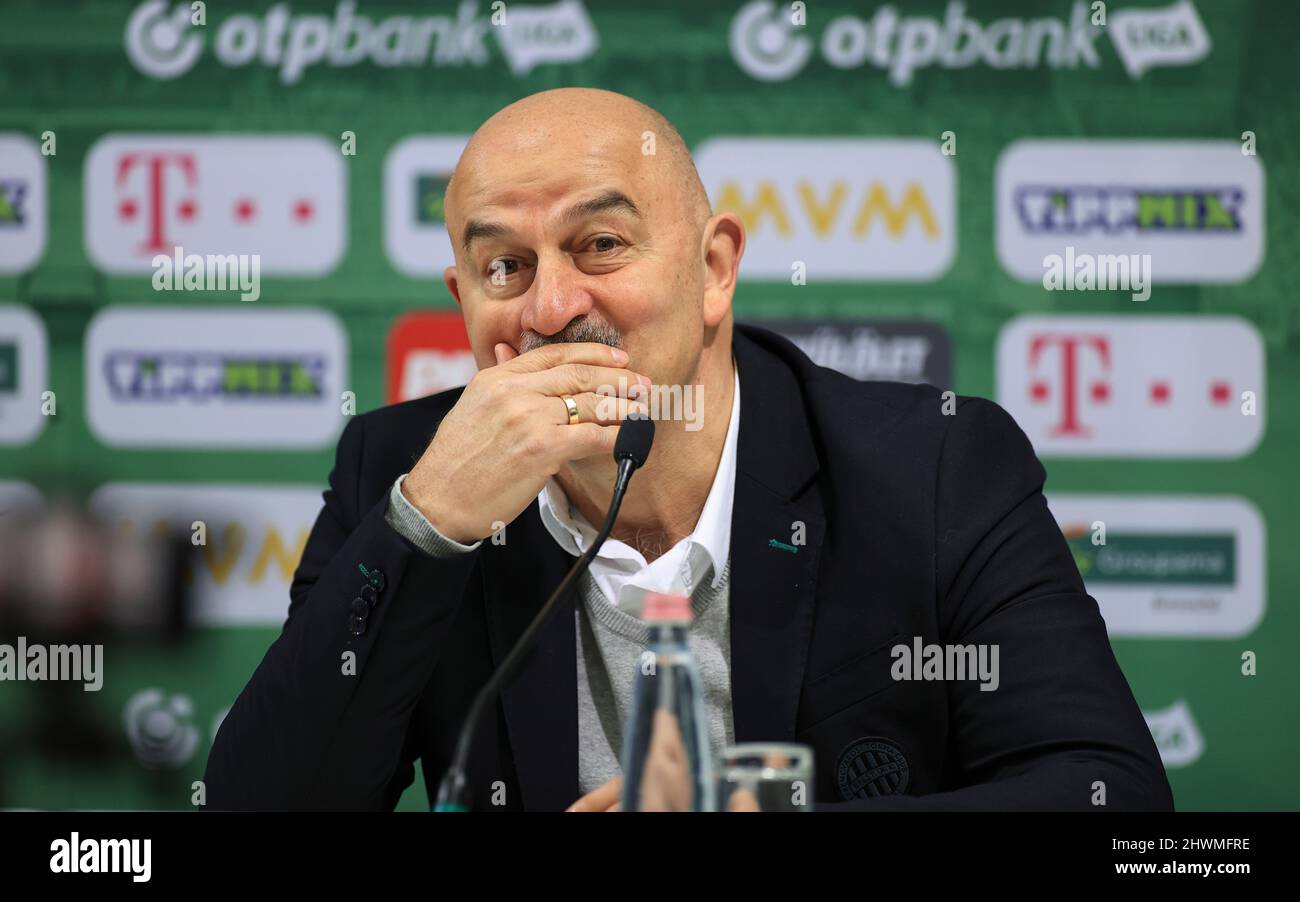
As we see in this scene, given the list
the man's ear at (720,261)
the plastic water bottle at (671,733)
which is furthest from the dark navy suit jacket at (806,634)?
the plastic water bottle at (671,733)

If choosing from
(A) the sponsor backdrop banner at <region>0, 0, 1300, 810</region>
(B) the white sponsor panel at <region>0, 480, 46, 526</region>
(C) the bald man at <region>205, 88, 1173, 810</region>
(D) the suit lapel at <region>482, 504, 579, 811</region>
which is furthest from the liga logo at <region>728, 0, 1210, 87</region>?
(B) the white sponsor panel at <region>0, 480, 46, 526</region>

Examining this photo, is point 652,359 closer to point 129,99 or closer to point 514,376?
point 514,376

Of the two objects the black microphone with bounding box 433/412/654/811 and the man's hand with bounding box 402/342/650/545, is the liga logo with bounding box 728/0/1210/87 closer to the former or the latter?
the man's hand with bounding box 402/342/650/545

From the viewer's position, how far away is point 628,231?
1.77 meters

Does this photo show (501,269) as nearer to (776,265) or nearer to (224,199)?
(776,265)

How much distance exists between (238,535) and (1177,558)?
7.59 ft

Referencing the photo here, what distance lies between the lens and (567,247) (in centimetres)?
174

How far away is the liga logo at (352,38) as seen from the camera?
3.20 meters

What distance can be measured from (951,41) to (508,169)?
6.05ft

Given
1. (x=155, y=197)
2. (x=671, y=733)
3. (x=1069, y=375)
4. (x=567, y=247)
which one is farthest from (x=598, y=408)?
(x=155, y=197)

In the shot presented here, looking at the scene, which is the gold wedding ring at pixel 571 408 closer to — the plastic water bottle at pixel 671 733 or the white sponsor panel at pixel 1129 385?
the plastic water bottle at pixel 671 733

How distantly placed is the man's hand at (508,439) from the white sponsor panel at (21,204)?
217 cm

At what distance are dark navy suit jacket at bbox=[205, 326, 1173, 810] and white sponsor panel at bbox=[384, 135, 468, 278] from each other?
49.8 inches

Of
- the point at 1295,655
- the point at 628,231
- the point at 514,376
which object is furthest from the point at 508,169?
the point at 1295,655
